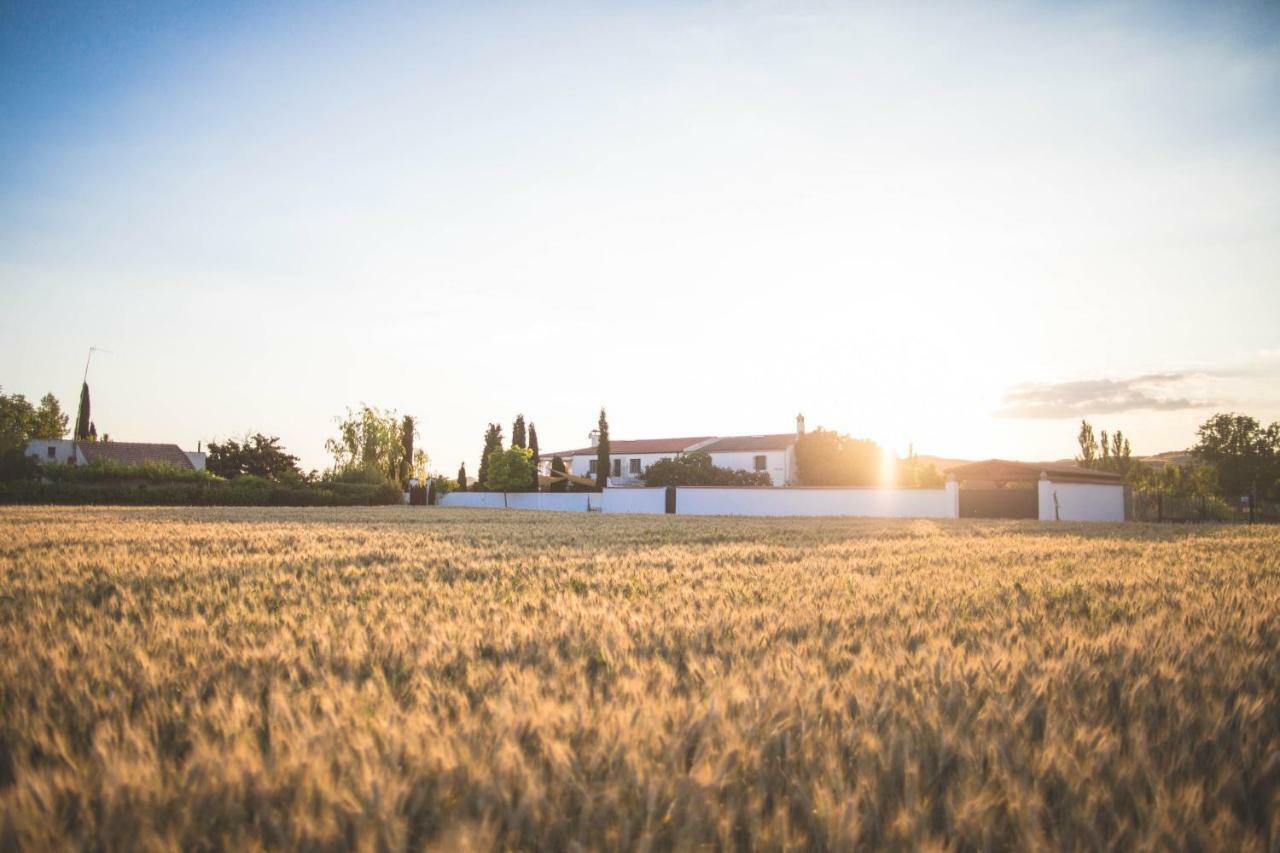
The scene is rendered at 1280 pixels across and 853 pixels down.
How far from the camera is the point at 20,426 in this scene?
70.4 metres

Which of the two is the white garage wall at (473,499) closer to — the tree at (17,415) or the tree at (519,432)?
the tree at (519,432)

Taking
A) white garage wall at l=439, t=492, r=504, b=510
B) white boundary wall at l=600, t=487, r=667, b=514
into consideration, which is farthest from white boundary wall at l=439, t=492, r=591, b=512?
white boundary wall at l=600, t=487, r=667, b=514

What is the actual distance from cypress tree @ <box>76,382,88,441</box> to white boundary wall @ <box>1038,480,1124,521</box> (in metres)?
103

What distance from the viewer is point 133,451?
66.3 m

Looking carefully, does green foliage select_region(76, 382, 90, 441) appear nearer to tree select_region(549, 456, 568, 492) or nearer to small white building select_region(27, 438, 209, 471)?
small white building select_region(27, 438, 209, 471)

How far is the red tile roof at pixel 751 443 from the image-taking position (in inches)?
2542

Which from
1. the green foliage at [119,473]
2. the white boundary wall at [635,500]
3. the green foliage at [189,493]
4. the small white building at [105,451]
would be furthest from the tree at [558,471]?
the small white building at [105,451]

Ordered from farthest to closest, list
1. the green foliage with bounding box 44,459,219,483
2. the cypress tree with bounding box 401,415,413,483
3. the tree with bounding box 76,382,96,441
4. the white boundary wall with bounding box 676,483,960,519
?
1. the tree with bounding box 76,382,96,441
2. the cypress tree with bounding box 401,415,413,483
3. the green foliage with bounding box 44,459,219,483
4. the white boundary wall with bounding box 676,483,960,519

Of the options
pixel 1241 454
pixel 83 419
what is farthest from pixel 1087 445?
pixel 83 419

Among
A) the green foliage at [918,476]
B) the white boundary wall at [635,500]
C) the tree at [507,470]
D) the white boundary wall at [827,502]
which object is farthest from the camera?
the tree at [507,470]

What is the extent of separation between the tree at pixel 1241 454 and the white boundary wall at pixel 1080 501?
23993 mm

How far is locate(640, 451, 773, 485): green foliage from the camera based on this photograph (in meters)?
53.7

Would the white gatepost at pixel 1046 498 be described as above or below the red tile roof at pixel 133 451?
below

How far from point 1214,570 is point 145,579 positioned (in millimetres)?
→ 9591
